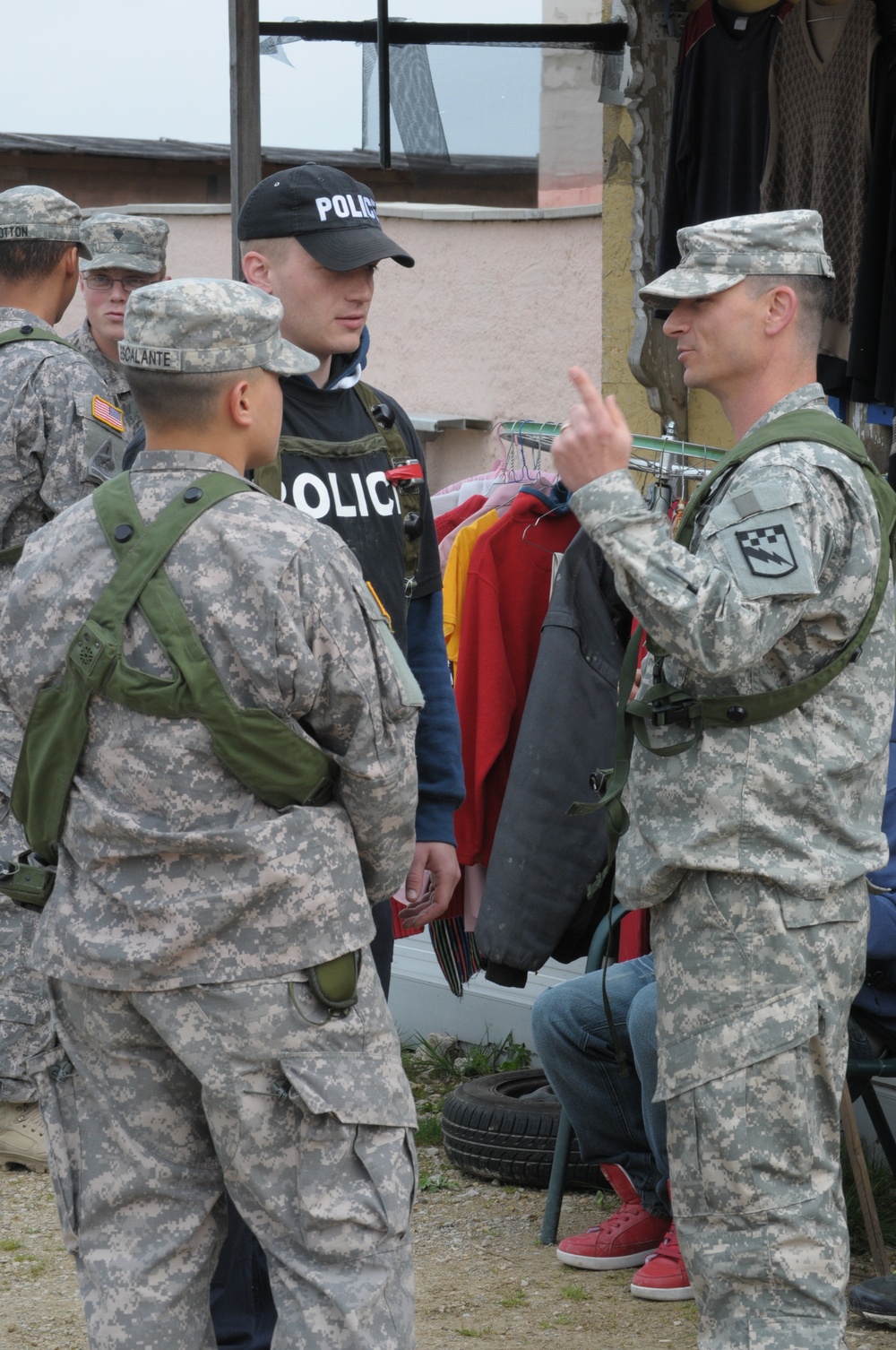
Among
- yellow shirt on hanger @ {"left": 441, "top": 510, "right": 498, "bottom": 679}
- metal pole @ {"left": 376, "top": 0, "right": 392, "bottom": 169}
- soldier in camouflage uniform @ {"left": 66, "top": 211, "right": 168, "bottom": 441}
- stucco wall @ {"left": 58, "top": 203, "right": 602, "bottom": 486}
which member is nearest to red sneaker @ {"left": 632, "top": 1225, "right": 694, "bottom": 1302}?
yellow shirt on hanger @ {"left": 441, "top": 510, "right": 498, "bottom": 679}

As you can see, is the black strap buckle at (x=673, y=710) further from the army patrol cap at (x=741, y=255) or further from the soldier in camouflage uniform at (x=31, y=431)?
the soldier in camouflage uniform at (x=31, y=431)

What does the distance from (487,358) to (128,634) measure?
6.19 m

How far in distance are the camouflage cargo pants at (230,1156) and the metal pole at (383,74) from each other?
4.16 meters

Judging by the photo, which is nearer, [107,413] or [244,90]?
[107,413]

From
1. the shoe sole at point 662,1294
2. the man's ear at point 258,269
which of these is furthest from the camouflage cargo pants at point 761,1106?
the man's ear at point 258,269

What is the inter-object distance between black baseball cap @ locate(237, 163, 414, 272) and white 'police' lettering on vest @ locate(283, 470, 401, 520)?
368mm

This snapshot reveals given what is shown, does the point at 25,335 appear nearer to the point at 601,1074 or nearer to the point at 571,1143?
the point at 601,1074

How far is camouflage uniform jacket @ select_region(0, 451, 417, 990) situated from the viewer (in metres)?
2.07

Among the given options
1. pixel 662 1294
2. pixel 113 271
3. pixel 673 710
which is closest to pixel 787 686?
pixel 673 710

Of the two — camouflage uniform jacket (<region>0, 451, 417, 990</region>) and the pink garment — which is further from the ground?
camouflage uniform jacket (<region>0, 451, 417, 990</region>)

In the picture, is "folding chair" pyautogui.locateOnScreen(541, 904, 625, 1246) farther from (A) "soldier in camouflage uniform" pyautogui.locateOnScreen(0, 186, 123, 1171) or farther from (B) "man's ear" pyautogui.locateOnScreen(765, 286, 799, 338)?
(B) "man's ear" pyautogui.locateOnScreen(765, 286, 799, 338)

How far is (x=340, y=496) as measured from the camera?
2.86m

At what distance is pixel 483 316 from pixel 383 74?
2.38 m

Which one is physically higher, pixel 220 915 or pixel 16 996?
pixel 220 915
